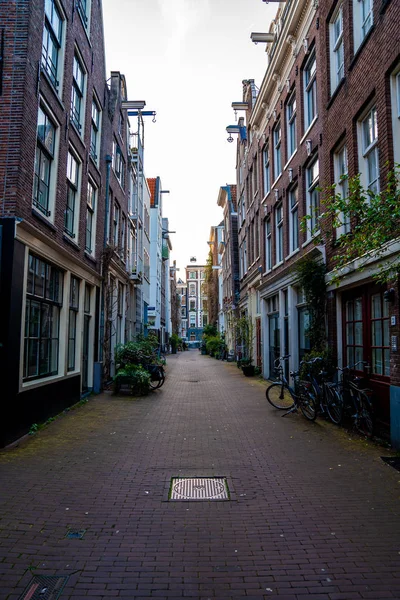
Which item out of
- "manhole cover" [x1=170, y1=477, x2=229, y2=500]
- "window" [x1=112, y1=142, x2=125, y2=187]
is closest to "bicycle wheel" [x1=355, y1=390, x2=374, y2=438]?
"manhole cover" [x1=170, y1=477, x2=229, y2=500]

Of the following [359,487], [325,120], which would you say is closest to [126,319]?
[325,120]

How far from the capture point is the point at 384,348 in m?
8.03

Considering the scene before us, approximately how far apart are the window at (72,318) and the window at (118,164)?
7624mm

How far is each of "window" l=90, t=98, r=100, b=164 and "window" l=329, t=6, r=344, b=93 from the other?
748 centimetres

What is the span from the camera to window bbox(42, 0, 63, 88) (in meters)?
9.63

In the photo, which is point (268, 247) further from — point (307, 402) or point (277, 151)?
point (307, 402)

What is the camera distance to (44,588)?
322cm

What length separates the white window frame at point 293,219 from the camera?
1488 cm

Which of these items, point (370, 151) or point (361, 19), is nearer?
point (370, 151)

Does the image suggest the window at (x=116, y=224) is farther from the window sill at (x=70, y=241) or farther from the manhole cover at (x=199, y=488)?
the manhole cover at (x=199, y=488)

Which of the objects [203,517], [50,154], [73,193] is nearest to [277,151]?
[73,193]

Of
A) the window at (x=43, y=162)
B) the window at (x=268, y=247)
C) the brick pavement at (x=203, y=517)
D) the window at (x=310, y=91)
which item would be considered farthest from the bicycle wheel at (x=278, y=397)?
the window at (x=268, y=247)

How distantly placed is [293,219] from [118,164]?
8.34 m

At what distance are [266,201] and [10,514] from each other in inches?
653
